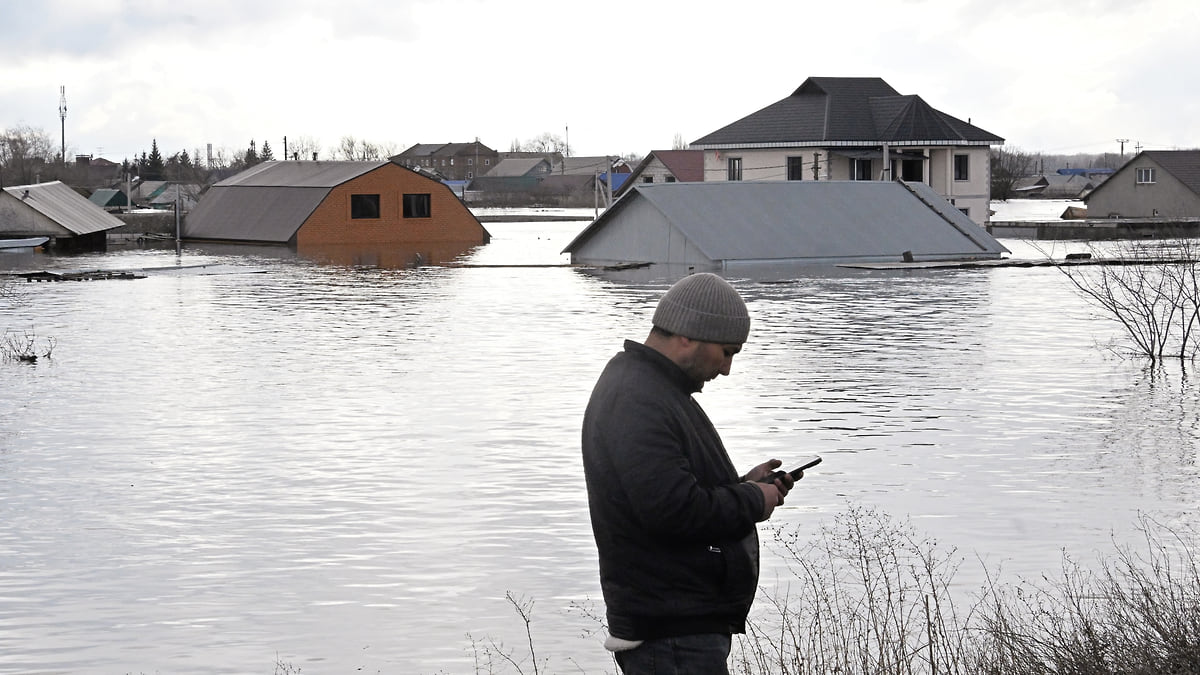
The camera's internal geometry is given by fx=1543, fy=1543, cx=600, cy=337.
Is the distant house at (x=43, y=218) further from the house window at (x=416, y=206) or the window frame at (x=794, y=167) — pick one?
the window frame at (x=794, y=167)

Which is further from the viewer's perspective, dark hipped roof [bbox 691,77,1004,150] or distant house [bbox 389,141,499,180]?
distant house [bbox 389,141,499,180]

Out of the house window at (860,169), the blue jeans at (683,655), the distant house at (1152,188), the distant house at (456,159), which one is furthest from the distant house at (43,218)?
the distant house at (456,159)

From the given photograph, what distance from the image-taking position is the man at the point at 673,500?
14.7 ft

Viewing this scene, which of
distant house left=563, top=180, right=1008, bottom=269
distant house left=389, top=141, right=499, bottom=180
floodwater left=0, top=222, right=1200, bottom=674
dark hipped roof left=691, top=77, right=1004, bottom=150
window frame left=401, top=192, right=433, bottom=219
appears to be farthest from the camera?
distant house left=389, top=141, right=499, bottom=180

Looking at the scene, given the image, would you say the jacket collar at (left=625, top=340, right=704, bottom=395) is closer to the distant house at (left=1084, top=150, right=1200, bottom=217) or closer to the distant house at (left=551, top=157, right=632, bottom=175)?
the distant house at (left=1084, top=150, right=1200, bottom=217)

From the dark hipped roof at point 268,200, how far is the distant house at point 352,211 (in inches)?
2.1

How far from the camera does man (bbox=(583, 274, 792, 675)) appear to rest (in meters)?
4.47

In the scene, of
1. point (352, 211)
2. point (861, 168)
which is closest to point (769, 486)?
point (352, 211)

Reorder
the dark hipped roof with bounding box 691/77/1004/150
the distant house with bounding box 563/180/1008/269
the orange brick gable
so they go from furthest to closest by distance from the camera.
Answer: the orange brick gable < the dark hipped roof with bounding box 691/77/1004/150 < the distant house with bounding box 563/180/1008/269

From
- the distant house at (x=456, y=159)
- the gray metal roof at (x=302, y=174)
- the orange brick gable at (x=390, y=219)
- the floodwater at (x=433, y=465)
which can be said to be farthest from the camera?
the distant house at (x=456, y=159)

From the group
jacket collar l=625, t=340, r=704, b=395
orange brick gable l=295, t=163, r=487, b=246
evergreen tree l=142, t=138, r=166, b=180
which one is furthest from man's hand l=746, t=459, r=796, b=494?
evergreen tree l=142, t=138, r=166, b=180

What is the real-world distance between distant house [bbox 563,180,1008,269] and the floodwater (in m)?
15.6

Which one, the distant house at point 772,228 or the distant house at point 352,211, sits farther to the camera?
the distant house at point 352,211

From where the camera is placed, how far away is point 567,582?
9.59 meters
